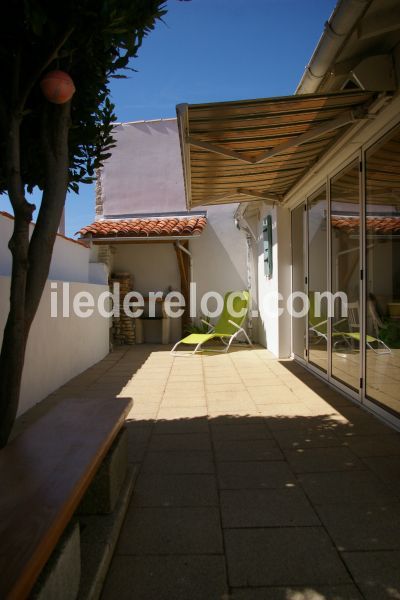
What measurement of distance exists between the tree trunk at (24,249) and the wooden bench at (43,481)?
281 mm

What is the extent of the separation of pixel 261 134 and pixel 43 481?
3567mm

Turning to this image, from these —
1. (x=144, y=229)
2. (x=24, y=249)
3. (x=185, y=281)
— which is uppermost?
(x=144, y=229)

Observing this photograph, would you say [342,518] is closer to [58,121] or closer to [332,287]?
[58,121]

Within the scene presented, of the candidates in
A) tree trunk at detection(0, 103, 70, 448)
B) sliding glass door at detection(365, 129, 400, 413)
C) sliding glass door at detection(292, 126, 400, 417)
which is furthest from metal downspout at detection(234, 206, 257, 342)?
tree trunk at detection(0, 103, 70, 448)

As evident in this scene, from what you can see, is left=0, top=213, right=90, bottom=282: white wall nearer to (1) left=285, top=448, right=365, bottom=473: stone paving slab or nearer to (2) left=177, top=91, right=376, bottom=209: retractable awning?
(2) left=177, top=91, right=376, bottom=209: retractable awning

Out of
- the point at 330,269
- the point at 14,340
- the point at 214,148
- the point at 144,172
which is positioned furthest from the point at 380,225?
the point at 144,172

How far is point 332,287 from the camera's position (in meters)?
5.80

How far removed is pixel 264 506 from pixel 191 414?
6.63 feet

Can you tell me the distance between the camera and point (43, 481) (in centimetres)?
162

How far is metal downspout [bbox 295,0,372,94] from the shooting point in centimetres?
270

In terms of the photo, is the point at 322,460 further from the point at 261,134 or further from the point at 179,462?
the point at 261,134

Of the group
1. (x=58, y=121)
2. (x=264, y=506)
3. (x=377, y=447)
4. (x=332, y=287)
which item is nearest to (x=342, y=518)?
(x=264, y=506)

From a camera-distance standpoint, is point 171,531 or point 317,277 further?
point 317,277

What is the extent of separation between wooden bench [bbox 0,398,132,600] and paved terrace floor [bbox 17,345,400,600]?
55 centimetres
